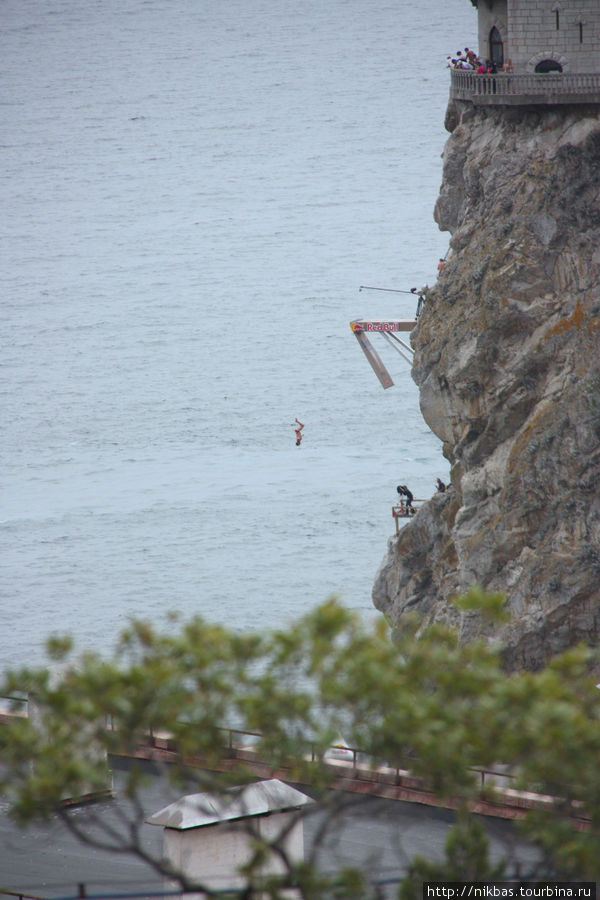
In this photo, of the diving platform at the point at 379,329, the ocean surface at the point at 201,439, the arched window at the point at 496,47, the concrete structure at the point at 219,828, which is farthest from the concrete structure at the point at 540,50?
the concrete structure at the point at 219,828

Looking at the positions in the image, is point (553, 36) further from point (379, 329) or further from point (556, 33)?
point (379, 329)

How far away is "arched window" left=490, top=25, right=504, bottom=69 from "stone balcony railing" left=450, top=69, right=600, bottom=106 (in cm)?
180

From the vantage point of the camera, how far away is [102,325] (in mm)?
166000

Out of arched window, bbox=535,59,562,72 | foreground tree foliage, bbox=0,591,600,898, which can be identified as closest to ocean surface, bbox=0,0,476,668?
arched window, bbox=535,59,562,72

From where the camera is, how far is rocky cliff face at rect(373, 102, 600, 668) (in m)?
39.6

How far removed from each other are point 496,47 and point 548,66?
3.21 metres

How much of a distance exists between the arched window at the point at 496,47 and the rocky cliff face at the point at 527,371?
2.11 m

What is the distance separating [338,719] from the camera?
1271 centimetres

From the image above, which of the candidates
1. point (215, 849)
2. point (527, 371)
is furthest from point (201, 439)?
point (215, 849)

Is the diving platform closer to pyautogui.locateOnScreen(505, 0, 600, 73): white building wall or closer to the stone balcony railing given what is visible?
the stone balcony railing

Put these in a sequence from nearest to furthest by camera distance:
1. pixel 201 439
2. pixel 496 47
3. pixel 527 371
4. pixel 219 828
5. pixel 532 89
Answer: pixel 219 828 → pixel 532 89 → pixel 527 371 → pixel 496 47 → pixel 201 439

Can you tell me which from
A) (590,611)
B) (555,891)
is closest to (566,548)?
(590,611)

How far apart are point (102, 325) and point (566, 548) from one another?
131547 millimetres

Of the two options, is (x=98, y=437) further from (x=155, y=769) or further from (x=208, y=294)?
(x=155, y=769)
